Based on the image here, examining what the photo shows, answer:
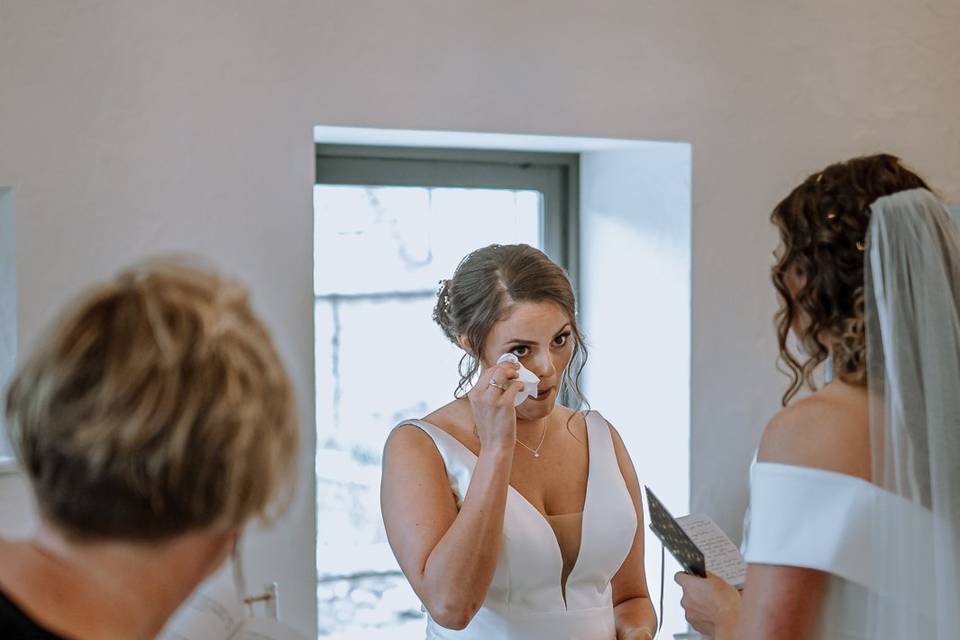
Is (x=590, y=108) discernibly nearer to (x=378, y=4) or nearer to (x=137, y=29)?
(x=378, y=4)

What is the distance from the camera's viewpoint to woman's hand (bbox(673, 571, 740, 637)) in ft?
5.73

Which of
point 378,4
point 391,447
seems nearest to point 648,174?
point 378,4

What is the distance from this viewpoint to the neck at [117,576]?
2.97ft

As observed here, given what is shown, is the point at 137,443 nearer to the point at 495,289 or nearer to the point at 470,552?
the point at 470,552

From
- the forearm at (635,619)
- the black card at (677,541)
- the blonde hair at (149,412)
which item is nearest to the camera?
the blonde hair at (149,412)

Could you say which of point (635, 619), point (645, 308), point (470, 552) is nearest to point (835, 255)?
point (470, 552)

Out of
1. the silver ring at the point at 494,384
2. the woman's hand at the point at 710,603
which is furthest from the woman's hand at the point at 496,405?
the woman's hand at the point at 710,603

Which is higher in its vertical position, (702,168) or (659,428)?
(702,168)

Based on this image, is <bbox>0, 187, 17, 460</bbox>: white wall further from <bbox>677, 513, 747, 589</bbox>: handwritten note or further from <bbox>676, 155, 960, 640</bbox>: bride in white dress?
<bbox>676, 155, 960, 640</bbox>: bride in white dress

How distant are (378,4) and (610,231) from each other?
3.55ft

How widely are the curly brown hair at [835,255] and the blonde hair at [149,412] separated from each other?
86 cm

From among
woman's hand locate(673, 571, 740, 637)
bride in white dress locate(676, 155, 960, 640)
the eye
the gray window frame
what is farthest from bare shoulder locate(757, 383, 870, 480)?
the gray window frame

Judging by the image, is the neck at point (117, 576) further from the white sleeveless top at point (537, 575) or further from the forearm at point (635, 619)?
the forearm at point (635, 619)

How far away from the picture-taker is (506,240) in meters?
3.31
